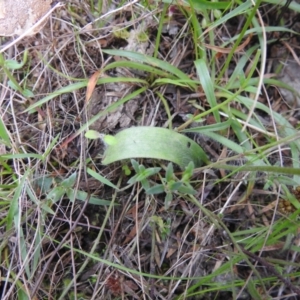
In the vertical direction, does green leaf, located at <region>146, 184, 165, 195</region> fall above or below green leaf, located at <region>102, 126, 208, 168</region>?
below

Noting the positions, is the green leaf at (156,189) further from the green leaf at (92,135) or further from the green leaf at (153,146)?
the green leaf at (92,135)

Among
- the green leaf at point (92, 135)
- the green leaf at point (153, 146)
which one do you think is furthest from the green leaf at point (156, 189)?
the green leaf at point (92, 135)

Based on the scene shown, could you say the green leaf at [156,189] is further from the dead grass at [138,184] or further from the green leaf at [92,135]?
the green leaf at [92,135]

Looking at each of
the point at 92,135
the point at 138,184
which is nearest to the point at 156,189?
the point at 138,184

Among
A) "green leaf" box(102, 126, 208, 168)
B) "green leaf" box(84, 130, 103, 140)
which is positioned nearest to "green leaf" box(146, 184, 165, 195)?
"green leaf" box(102, 126, 208, 168)

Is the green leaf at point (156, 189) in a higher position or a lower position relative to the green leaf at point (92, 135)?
lower

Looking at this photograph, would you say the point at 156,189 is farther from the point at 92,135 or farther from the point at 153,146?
the point at 92,135

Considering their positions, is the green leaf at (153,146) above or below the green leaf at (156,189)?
above

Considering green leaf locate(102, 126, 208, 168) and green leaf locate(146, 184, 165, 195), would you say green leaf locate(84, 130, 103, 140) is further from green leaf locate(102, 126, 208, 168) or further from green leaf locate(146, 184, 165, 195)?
green leaf locate(146, 184, 165, 195)
